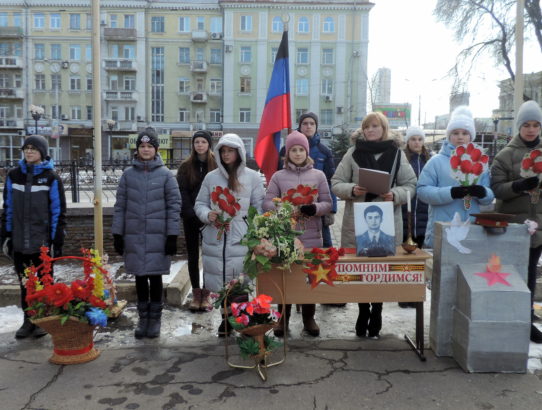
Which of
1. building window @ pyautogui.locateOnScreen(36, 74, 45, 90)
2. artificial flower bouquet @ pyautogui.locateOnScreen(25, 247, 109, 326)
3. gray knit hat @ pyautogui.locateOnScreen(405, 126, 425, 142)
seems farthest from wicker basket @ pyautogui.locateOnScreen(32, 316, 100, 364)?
building window @ pyautogui.locateOnScreen(36, 74, 45, 90)

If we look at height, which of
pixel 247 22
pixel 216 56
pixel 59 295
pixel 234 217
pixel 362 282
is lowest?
pixel 59 295

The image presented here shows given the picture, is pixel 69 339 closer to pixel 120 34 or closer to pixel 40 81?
pixel 120 34

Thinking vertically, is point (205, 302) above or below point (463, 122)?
below

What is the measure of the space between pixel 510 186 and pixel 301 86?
134 ft

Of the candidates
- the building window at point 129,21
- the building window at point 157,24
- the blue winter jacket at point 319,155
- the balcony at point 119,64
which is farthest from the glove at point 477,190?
the building window at point 129,21

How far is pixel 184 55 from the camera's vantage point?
44.6 m

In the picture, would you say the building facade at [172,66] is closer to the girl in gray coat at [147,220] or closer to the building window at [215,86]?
the building window at [215,86]

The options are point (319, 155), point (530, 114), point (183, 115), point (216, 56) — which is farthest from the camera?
point (183, 115)

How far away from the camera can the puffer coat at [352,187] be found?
4148 mm

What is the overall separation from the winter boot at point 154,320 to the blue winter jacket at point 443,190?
8.27ft

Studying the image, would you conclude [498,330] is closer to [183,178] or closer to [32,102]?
[183,178]

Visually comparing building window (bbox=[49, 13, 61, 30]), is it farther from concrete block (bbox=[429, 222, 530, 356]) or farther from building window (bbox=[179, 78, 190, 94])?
concrete block (bbox=[429, 222, 530, 356])

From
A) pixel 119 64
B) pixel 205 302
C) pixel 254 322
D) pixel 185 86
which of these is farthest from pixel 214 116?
pixel 254 322

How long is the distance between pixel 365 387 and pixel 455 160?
6.17 ft
